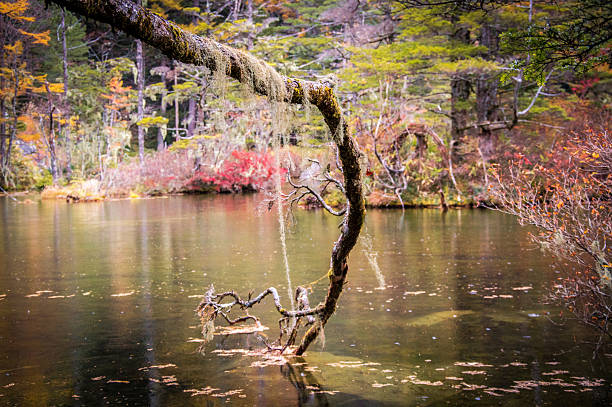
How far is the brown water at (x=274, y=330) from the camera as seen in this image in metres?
5.95

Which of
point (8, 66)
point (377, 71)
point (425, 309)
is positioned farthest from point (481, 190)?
point (8, 66)

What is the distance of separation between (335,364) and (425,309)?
279cm

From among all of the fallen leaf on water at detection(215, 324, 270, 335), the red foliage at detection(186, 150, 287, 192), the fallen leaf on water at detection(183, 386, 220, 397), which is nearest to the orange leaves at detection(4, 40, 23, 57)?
the red foliage at detection(186, 150, 287, 192)

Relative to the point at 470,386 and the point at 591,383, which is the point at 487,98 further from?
the point at 470,386

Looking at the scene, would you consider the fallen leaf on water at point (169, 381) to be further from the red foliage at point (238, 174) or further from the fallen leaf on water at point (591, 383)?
the red foliage at point (238, 174)

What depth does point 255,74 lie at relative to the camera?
4.62 metres

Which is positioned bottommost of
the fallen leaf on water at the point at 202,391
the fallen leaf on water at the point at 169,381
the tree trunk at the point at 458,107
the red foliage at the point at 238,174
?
the fallen leaf on water at the point at 202,391

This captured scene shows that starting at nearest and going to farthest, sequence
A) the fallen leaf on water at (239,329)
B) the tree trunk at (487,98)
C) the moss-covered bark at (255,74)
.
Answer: the moss-covered bark at (255,74), the fallen leaf on water at (239,329), the tree trunk at (487,98)

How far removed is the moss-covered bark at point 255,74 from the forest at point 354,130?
0.04ft

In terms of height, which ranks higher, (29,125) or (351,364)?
(29,125)

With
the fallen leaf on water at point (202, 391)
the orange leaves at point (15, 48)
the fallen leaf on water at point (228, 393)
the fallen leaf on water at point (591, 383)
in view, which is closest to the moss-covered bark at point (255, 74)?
the fallen leaf on water at point (228, 393)

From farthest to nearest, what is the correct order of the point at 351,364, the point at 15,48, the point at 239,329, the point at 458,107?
1. the point at 15,48
2. the point at 458,107
3. the point at 239,329
4. the point at 351,364

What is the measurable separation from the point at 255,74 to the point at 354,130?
2077 cm

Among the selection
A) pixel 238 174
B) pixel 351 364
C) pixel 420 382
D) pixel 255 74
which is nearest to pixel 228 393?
pixel 351 364
